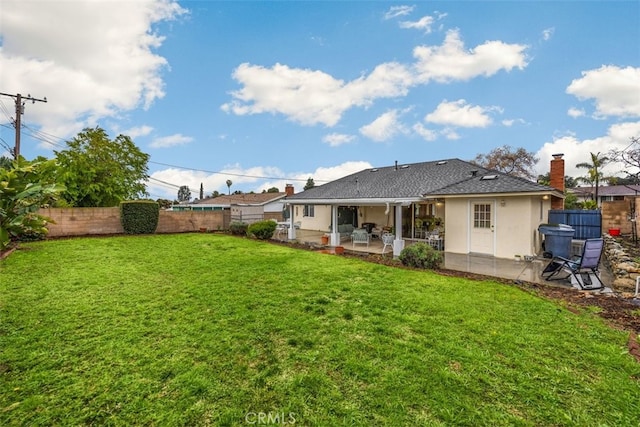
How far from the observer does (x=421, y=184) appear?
49.0 ft

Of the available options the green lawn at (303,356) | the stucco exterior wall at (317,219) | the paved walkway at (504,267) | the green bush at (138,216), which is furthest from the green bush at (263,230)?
the green lawn at (303,356)

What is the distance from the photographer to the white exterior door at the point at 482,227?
1149cm

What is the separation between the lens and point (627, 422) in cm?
276

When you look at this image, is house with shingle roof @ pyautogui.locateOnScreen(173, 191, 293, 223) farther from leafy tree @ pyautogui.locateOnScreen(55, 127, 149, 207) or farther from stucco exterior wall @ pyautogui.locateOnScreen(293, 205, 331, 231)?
leafy tree @ pyautogui.locateOnScreen(55, 127, 149, 207)

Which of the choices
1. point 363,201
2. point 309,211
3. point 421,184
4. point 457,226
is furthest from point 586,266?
point 309,211

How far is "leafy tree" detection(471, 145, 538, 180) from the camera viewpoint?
32.6 metres

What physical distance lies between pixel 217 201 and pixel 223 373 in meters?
37.5

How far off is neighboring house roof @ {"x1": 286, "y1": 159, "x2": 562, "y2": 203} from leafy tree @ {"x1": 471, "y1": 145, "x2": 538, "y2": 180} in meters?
19.9

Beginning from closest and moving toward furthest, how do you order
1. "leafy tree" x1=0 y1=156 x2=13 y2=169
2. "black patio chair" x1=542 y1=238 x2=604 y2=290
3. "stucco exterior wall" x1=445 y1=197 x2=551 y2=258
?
"leafy tree" x1=0 y1=156 x2=13 y2=169
"black patio chair" x1=542 y1=238 x2=604 y2=290
"stucco exterior wall" x1=445 y1=197 x2=551 y2=258

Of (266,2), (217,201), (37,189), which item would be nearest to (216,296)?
(37,189)

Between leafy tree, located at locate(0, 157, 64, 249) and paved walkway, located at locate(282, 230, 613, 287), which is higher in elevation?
leafy tree, located at locate(0, 157, 64, 249)

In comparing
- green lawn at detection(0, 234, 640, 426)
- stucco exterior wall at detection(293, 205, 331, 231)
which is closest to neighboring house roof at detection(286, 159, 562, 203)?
stucco exterior wall at detection(293, 205, 331, 231)

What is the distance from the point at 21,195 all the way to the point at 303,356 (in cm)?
369

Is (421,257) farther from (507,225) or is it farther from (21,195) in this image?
(21,195)
